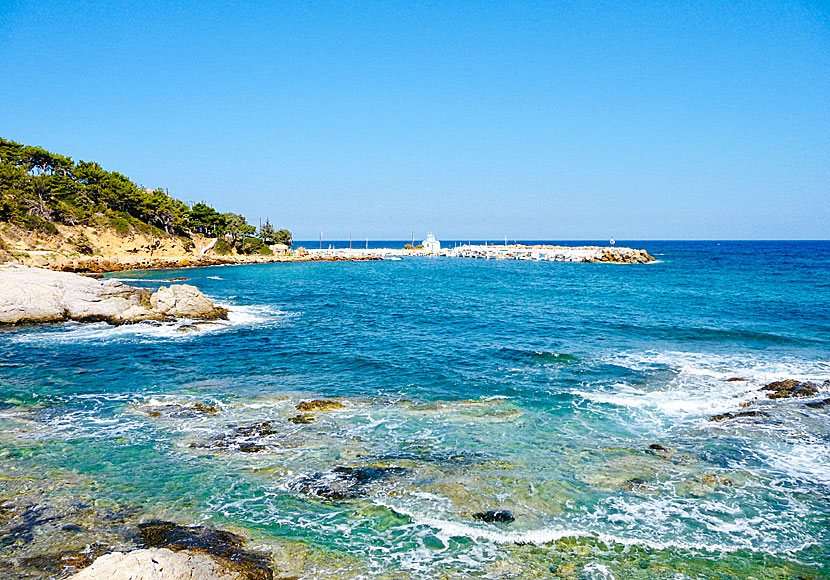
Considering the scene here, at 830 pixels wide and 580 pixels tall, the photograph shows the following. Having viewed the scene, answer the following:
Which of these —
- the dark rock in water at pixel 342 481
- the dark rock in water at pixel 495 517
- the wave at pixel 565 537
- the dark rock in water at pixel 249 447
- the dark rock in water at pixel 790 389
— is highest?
the dark rock in water at pixel 790 389

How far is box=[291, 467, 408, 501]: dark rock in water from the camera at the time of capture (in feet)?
37.4

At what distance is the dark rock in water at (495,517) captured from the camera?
34.3ft

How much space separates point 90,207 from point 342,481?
89.3 metres

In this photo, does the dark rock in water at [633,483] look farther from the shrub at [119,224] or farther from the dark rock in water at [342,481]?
the shrub at [119,224]

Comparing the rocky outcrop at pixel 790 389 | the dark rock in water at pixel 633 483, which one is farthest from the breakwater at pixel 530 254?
the dark rock in water at pixel 633 483

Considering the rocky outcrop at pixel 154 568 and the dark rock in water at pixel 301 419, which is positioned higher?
the rocky outcrop at pixel 154 568

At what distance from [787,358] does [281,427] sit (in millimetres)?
23481

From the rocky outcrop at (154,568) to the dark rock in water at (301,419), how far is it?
7.77m

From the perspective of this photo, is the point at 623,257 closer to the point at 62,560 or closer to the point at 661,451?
the point at 661,451

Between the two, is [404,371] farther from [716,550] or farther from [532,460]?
[716,550]

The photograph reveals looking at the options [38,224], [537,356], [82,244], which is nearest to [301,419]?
[537,356]

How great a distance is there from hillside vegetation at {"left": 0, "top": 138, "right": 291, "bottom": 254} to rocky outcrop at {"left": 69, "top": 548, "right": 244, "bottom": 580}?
3195 inches

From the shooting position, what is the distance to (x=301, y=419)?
52.6ft

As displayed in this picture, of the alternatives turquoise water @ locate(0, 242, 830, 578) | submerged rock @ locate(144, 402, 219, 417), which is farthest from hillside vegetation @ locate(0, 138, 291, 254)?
submerged rock @ locate(144, 402, 219, 417)
